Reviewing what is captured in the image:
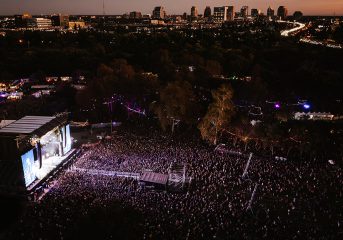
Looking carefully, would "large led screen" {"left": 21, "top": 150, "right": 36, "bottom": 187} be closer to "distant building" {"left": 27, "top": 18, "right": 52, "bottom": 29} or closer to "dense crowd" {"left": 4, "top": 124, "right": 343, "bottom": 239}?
"dense crowd" {"left": 4, "top": 124, "right": 343, "bottom": 239}

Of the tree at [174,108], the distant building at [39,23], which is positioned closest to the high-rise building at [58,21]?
the distant building at [39,23]

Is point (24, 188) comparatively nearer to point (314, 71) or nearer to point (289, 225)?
point (289, 225)

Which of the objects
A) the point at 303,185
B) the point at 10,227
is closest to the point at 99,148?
the point at 10,227

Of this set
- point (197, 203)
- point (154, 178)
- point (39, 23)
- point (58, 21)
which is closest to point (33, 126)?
point (154, 178)

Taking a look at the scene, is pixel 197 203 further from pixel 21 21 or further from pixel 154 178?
pixel 21 21

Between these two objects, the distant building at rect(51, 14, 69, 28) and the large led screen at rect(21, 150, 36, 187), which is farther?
the distant building at rect(51, 14, 69, 28)

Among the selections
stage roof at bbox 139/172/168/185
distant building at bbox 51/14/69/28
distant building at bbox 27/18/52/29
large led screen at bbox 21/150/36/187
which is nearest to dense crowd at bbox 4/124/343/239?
stage roof at bbox 139/172/168/185

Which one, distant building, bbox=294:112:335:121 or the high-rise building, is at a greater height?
the high-rise building
